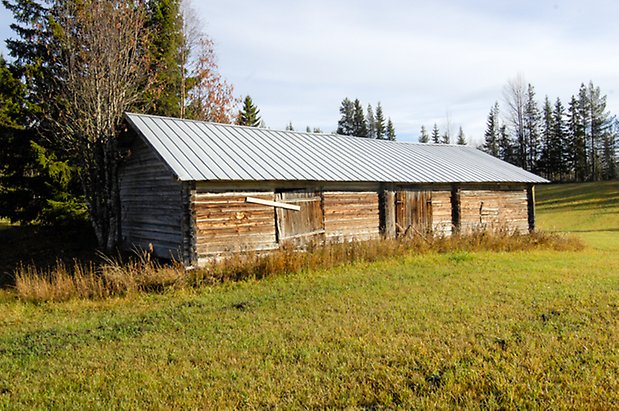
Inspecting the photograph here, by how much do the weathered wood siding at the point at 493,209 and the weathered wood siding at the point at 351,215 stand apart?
509 cm

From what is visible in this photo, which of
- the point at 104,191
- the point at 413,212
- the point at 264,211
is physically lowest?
the point at 413,212

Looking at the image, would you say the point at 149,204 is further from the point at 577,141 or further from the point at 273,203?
the point at 577,141

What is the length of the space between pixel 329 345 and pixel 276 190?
8.99 metres

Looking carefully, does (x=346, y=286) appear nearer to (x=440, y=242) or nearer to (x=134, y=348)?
(x=134, y=348)

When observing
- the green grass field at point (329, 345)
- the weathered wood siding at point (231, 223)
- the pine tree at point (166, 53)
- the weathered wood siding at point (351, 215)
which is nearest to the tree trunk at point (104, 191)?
the pine tree at point (166, 53)

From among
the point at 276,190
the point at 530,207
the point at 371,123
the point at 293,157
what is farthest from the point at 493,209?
the point at 371,123

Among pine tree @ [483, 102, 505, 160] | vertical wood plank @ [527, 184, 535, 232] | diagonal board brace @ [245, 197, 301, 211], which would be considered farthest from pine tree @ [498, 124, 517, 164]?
diagonal board brace @ [245, 197, 301, 211]

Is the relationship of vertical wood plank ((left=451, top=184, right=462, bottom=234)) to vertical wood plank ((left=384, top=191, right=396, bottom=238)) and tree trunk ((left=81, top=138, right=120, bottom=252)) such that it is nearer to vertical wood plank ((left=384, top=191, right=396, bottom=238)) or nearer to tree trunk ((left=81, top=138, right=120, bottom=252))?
vertical wood plank ((left=384, top=191, right=396, bottom=238))

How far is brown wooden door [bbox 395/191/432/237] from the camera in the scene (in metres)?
17.8

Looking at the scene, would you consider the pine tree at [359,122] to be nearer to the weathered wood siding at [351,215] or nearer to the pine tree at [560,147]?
the pine tree at [560,147]

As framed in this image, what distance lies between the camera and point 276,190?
48.1 feet

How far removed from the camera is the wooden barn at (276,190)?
13211mm

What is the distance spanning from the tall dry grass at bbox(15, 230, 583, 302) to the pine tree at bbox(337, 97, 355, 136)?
199ft

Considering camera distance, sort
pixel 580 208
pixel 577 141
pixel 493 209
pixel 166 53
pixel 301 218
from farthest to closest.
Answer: pixel 577 141 < pixel 580 208 < pixel 166 53 < pixel 493 209 < pixel 301 218
